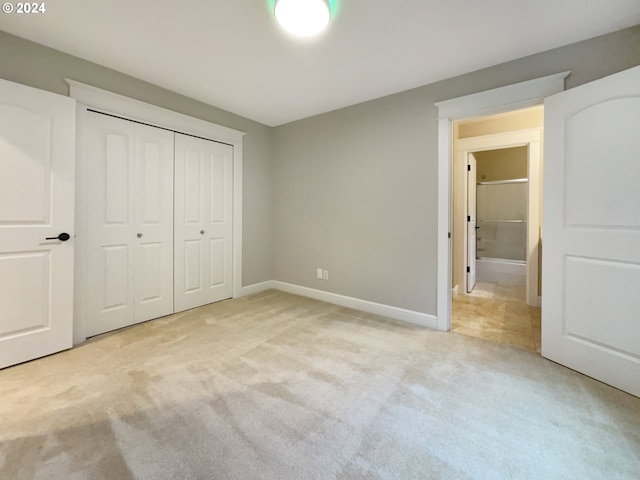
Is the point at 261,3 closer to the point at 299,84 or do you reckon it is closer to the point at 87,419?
the point at 299,84

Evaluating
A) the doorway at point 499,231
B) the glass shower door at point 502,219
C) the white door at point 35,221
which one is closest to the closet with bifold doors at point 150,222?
the white door at point 35,221

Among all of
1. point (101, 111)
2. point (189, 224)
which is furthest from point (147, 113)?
point (189, 224)

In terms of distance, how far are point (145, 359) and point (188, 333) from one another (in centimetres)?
48

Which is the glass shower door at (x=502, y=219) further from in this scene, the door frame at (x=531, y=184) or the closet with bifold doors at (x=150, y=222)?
the closet with bifold doors at (x=150, y=222)

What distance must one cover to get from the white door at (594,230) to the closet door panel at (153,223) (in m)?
3.45

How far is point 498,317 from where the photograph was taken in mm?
3025

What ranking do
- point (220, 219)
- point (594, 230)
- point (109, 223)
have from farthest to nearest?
point (220, 219) → point (109, 223) → point (594, 230)

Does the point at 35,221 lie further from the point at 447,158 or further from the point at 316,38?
the point at 447,158

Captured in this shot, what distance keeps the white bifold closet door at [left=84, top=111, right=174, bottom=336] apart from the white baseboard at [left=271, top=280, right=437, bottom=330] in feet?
5.10

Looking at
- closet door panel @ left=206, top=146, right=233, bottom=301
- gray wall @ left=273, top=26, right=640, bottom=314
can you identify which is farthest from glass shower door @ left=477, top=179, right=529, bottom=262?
closet door panel @ left=206, top=146, right=233, bottom=301

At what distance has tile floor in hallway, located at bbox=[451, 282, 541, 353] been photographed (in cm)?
251

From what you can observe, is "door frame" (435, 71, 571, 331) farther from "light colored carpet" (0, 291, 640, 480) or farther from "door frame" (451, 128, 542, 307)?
"door frame" (451, 128, 542, 307)

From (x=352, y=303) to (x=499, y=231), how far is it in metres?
4.44

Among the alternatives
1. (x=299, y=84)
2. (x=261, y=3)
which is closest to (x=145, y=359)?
(x=261, y=3)
